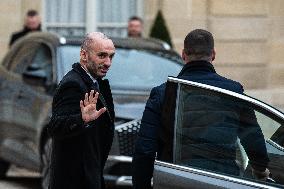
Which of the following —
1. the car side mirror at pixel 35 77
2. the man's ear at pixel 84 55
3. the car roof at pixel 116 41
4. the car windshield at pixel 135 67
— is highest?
the man's ear at pixel 84 55

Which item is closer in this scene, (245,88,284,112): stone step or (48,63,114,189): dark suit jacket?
(48,63,114,189): dark suit jacket

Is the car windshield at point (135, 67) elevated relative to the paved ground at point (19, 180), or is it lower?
elevated

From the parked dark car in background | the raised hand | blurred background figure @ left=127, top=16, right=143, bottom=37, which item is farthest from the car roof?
the raised hand

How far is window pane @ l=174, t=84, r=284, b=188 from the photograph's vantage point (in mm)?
6109

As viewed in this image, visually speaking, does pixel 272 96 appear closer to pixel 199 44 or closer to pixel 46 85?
pixel 46 85

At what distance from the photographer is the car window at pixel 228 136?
611cm

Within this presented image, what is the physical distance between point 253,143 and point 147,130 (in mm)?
687

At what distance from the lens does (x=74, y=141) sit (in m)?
6.12

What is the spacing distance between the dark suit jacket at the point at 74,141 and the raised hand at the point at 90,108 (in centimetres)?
5

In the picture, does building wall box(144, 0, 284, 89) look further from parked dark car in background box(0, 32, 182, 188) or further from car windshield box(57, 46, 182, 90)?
car windshield box(57, 46, 182, 90)

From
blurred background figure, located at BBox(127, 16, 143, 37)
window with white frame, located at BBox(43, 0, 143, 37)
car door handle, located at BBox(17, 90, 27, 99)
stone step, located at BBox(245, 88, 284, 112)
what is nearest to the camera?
car door handle, located at BBox(17, 90, 27, 99)

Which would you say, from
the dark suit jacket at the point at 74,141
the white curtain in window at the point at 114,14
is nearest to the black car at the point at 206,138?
the dark suit jacket at the point at 74,141

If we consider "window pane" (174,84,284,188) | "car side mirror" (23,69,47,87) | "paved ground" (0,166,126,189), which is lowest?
"paved ground" (0,166,126,189)

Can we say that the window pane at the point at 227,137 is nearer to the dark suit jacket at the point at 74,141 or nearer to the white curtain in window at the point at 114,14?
the dark suit jacket at the point at 74,141
